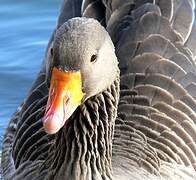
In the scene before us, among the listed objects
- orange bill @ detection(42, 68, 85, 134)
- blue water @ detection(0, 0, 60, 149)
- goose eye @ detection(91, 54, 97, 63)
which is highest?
goose eye @ detection(91, 54, 97, 63)

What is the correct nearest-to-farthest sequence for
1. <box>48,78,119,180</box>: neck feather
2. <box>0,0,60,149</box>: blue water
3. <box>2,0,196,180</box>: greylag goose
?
<box>2,0,196,180</box>: greylag goose → <box>48,78,119,180</box>: neck feather → <box>0,0,60,149</box>: blue water

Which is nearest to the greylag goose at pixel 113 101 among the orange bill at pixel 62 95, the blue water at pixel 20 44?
the orange bill at pixel 62 95

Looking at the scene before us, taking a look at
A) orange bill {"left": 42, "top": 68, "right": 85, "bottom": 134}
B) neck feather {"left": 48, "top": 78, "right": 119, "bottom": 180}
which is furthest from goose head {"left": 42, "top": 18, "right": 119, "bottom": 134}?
neck feather {"left": 48, "top": 78, "right": 119, "bottom": 180}

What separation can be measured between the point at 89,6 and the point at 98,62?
274 cm

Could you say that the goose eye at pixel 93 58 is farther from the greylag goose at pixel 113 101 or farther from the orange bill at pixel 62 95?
the orange bill at pixel 62 95

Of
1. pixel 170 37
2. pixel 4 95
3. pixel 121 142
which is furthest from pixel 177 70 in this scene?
pixel 4 95

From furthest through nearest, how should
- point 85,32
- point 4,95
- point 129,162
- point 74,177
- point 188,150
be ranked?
point 4,95 → point 188,150 → point 129,162 → point 74,177 → point 85,32

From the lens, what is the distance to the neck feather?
21.5 feet

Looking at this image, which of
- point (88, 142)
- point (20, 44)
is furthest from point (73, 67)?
point (20, 44)

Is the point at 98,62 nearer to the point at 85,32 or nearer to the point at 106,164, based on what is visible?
the point at 85,32

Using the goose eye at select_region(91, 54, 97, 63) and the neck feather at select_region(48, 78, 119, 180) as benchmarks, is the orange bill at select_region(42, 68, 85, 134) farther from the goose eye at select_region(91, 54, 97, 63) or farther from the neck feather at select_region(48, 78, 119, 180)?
the neck feather at select_region(48, 78, 119, 180)

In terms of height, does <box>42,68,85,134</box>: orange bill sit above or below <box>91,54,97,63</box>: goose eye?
below

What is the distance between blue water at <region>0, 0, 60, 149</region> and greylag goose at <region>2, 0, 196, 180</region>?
7.37 feet

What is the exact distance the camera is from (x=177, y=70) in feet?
26.8
